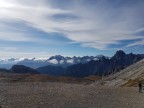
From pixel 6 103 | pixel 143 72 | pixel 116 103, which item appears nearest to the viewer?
pixel 6 103

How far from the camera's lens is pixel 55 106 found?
33438mm

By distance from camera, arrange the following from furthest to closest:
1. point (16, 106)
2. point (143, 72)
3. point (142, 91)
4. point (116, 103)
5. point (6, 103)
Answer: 1. point (143, 72)
2. point (142, 91)
3. point (116, 103)
4. point (6, 103)
5. point (16, 106)

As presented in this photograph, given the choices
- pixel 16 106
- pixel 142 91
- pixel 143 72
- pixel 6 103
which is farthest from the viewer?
pixel 143 72

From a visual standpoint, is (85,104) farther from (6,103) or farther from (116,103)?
(6,103)

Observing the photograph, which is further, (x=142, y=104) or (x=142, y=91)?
(x=142, y=91)

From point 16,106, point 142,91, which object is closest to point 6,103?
point 16,106

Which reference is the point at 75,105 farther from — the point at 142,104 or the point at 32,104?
the point at 142,104

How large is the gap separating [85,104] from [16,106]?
854 cm

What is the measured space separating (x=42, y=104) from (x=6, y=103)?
4.56 meters

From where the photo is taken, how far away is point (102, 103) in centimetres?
3675

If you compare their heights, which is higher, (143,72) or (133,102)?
(143,72)

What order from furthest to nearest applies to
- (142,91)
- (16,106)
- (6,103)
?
(142,91)
(6,103)
(16,106)

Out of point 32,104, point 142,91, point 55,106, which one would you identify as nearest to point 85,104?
point 55,106

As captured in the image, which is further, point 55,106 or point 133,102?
point 133,102
